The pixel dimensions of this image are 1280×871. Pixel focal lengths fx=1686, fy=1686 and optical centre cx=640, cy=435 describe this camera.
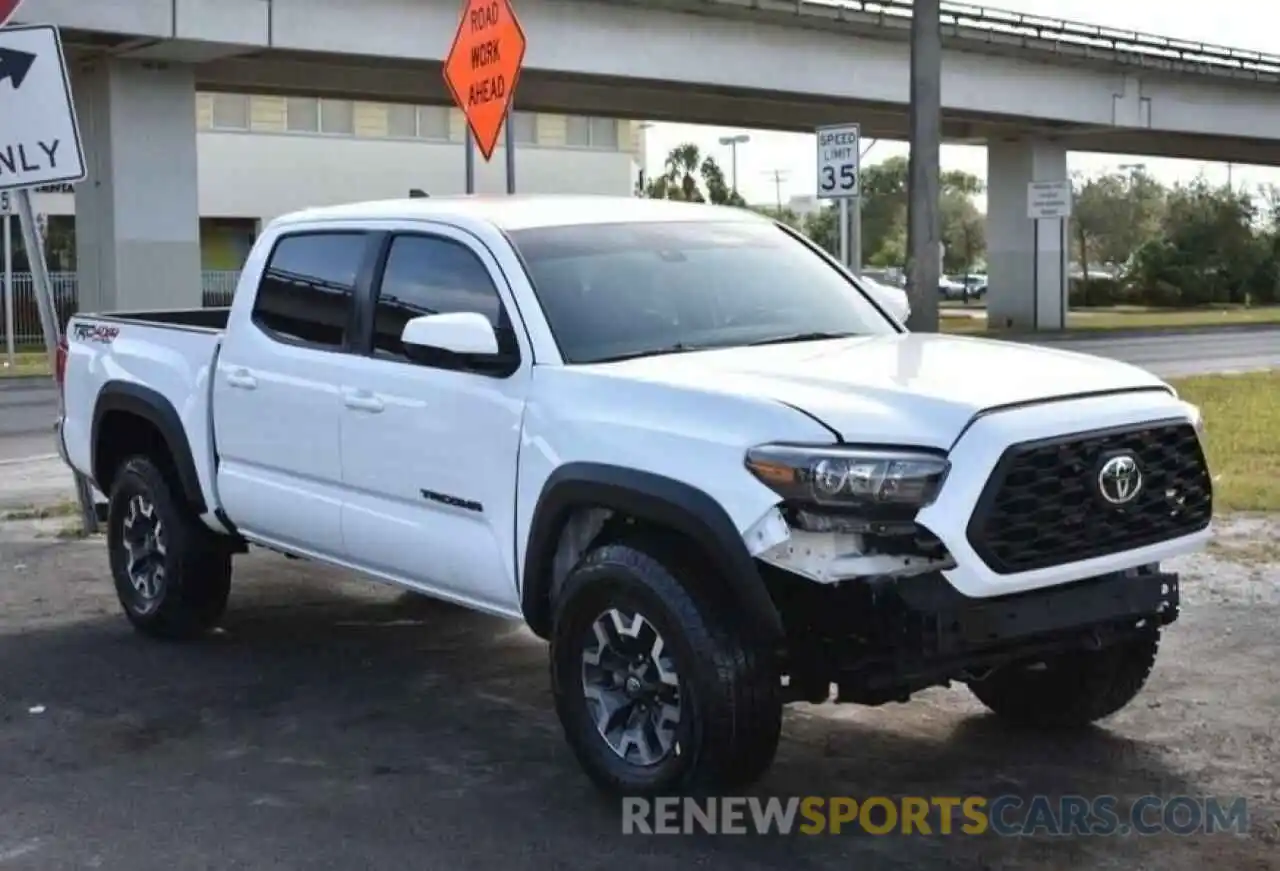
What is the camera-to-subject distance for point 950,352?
18.6 ft

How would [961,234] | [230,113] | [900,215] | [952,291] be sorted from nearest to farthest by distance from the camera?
[230,113]
[952,291]
[961,234]
[900,215]

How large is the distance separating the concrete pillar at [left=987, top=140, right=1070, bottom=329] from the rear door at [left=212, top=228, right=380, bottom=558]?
3701 centimetres

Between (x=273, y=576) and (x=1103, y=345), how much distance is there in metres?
26.1

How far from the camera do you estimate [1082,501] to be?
489 cm

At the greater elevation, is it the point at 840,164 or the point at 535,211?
the point at 840,164

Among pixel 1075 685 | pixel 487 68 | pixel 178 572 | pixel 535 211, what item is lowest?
pixel 1075 685

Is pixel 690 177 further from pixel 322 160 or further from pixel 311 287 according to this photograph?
pixel 311 287

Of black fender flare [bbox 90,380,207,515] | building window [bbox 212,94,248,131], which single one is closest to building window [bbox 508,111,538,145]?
building window [bbox 212,94,248,131]

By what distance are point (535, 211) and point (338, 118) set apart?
50.0 metres

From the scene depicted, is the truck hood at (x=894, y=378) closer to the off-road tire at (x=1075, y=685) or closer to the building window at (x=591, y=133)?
the off-road tire at (x=1075, y=685)

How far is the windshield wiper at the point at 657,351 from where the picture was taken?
5.66m

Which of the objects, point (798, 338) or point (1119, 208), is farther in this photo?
point (1119, 208)

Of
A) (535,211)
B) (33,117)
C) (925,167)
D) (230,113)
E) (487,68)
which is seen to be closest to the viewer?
(535,211)

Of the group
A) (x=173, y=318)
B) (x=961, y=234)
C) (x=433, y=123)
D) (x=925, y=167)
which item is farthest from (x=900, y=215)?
(x=173, y=318)
